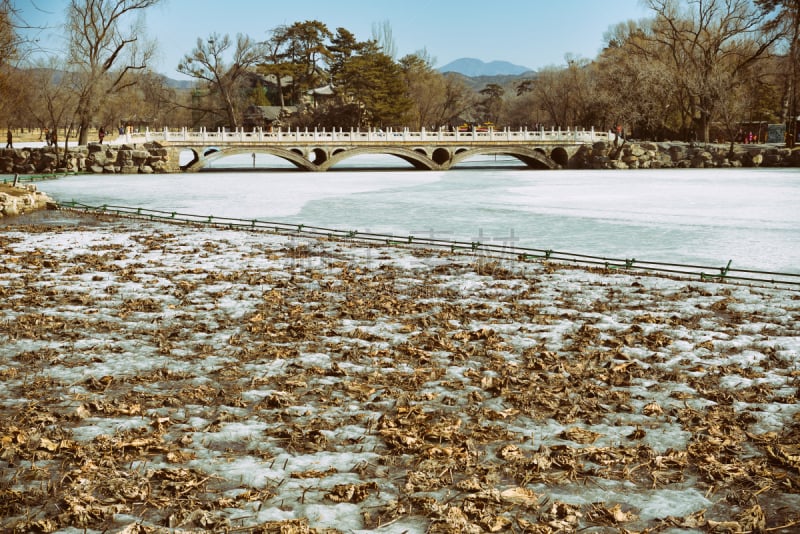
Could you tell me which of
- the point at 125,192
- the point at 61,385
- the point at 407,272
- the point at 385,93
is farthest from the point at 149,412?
the point at 385,93

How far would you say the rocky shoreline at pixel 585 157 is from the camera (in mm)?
52625

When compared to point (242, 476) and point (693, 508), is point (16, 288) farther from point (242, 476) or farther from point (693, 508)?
point (693, 508)

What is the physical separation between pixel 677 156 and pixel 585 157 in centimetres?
795

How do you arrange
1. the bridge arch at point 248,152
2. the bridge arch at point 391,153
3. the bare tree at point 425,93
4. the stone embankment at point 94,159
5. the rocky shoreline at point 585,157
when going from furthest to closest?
the bare tree at point 425,93 → the bridge arch at point 391,153 → the bridge arch at point 248,152 → the rocky shoreline at point 585,157 → the stone embankment at point 94,159

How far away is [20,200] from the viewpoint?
997 inches

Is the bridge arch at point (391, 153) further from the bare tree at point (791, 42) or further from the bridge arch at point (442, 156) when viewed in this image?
the bare tree at point (791, 42)

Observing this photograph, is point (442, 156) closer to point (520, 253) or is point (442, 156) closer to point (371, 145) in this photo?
point (371, 145)

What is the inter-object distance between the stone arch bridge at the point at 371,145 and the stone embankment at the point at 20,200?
100 ft

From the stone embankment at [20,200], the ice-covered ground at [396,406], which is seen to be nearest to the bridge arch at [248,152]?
the stone embankment at [20,200]

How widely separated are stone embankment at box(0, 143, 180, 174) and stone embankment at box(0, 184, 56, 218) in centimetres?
2679

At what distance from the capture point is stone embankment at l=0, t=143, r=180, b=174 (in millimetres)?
52375

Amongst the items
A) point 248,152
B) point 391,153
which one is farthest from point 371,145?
point 248,152

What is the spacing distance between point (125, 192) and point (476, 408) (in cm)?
3437

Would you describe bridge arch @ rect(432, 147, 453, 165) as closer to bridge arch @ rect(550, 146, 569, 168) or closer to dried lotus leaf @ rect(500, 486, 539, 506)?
bridge arch @ rect(550, 146, 569, 168)
